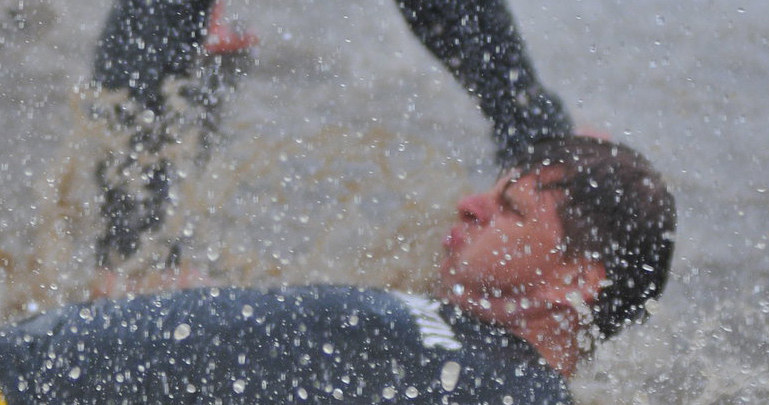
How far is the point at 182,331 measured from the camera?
894mm

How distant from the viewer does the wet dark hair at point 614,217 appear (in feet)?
3.25

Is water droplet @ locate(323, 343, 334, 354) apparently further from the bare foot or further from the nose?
the bare foot

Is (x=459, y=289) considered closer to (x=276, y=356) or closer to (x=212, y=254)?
(x=276, y=356)

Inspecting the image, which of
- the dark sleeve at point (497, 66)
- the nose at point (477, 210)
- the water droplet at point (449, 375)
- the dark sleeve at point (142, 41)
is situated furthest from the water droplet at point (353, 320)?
the dark sleeve at point (142, 41)

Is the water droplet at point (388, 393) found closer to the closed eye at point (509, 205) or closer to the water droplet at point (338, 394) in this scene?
the water droplet at point (338, 394)

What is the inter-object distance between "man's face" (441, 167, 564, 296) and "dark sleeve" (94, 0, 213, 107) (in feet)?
1.83

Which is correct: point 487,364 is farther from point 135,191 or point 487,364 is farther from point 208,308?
point 135,191

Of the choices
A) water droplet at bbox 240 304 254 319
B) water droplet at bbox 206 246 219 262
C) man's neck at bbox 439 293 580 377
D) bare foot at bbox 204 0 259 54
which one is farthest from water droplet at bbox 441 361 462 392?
bare foot at bbox 204 0 259 54

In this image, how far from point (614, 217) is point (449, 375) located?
30cm

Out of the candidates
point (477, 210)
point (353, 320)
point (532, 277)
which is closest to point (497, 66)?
point (477, 210)

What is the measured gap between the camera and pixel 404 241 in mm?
1520

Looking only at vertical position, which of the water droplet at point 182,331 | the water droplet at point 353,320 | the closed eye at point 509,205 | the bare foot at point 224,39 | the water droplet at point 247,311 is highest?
the bare foot at point 224,39

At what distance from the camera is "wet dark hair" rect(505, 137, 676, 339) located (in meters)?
0.99

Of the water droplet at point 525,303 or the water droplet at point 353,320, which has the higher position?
the water droplet at point 353,320
